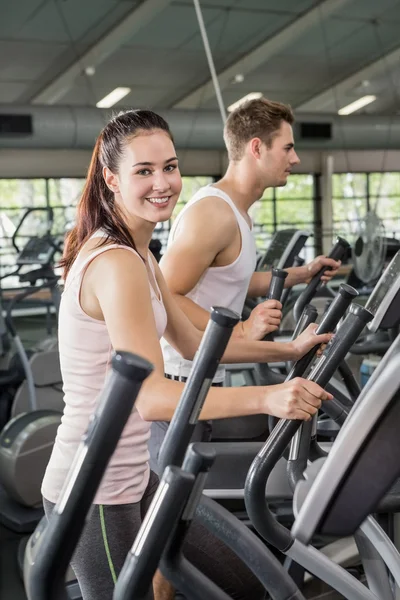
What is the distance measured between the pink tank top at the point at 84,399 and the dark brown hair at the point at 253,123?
4.19 ft

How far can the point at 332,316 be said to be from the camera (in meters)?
1.63

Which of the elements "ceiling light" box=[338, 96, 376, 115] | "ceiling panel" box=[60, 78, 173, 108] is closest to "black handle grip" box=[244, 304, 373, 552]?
"ceiling panel" box=[60, 78, 173, 108]

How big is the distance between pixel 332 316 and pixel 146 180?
45cm

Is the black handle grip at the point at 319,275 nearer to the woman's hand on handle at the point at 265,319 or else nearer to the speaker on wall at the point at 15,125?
the woman's hand on handle at the point at 265,319

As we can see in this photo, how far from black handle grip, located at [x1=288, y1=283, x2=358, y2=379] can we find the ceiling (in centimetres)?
683

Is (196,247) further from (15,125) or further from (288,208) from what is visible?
(288,208)

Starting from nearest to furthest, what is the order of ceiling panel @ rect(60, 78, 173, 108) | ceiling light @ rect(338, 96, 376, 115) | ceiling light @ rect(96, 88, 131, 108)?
ceiling panel @ rect(60, 78, 173, 108), ceiling light @ rect(96, 88, 131, 108), ceiling light @ rect(338, 96, 376, 115)

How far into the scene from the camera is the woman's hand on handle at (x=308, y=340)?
1.65 metres

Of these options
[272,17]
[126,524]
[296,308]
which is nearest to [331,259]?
[296,308]

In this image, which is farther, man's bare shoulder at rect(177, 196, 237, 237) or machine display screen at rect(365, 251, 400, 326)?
man's bare shoulder at rect(177, 196, 237, 237)

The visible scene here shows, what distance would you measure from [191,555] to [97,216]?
2.19 feet

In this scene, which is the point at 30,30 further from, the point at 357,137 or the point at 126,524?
the point at 126,524

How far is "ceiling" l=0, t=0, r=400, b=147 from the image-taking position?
8.40 m

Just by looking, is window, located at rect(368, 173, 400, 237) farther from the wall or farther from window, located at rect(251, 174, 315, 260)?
window, located at rect(251, 174, 315, 260)
